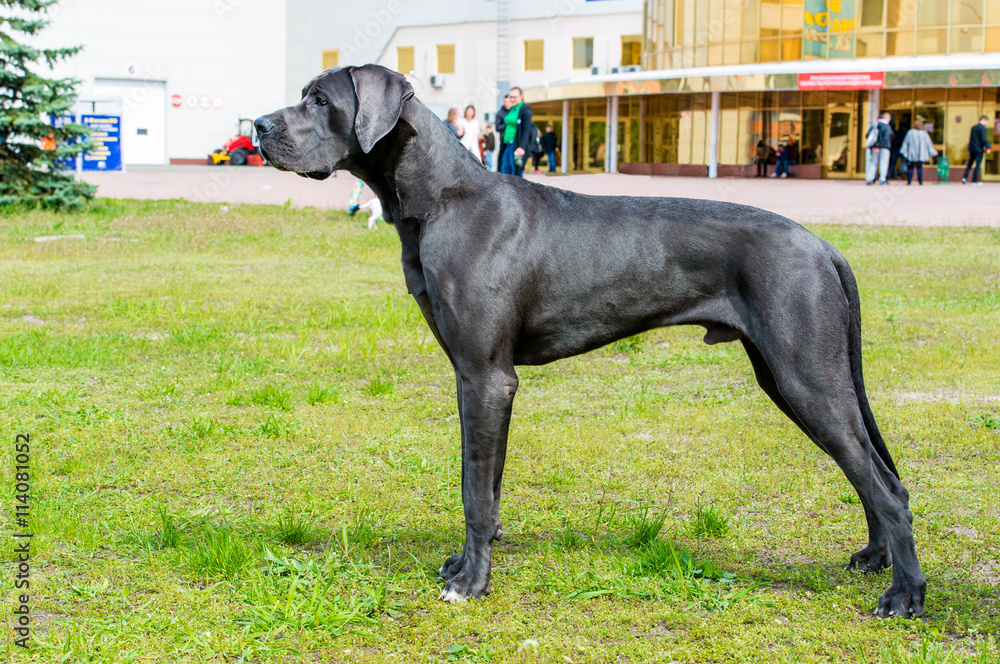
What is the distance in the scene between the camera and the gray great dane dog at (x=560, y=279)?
11.2 feet

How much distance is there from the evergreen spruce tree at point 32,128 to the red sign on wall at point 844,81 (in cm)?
2522

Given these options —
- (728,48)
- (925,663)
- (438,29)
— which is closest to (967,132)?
(728,48)

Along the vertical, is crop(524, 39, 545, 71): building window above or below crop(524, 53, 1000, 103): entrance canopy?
above

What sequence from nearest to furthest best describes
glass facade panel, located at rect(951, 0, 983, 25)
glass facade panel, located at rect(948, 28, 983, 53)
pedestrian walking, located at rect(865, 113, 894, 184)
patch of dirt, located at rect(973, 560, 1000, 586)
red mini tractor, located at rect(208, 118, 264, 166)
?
patch of dirt, located at rect(973, 560, 1000, 586) → pedestrian walking, located at rect(865, 113, 894, 184) → glass facade panel, located at rect(951, 0, 983, 25) → glass facade panel, located at rect(948, 28, 983, 53) → red mini tractor, located at rect(208, 118, 264, 166)

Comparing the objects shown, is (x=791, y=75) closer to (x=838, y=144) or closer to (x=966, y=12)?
(x=838, y=144)

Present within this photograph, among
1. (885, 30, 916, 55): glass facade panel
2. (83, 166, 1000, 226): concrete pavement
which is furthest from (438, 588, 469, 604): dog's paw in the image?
(885, 30, 916, 55): glass facade panel

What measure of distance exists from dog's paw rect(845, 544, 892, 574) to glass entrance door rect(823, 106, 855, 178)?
115 ft

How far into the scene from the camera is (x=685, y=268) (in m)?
3.55

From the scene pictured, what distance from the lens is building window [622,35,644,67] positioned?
5331cm

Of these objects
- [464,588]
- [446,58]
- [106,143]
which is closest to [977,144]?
[106,143]

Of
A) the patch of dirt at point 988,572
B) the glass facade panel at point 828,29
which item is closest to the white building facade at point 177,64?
the glass facade panel at point 828,29

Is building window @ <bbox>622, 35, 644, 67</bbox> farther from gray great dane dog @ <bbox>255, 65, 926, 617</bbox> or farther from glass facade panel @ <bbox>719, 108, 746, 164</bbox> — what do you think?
gray great dane dog @ <bbox>255, 65, 926, 617</bbox>

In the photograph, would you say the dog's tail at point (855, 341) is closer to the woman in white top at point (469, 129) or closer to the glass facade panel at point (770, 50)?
the woman in white top at point (469, 129)

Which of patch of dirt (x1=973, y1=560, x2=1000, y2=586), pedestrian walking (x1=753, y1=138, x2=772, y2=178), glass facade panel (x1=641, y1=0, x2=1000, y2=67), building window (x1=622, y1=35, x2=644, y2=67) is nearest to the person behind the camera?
patch of dirt (x1=973, y1=560, x2=1000, y2=586)
